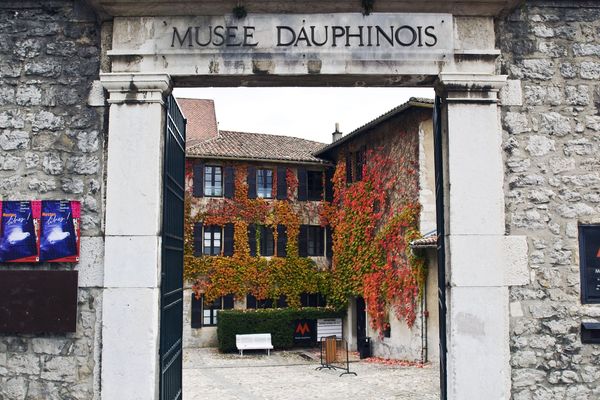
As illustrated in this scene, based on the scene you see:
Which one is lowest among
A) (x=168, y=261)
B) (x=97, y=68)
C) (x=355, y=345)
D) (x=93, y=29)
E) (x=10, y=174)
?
(x=355, y=345)

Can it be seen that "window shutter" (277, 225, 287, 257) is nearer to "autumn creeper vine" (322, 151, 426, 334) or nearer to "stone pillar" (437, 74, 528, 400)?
"autumn creeper vine" (322, 151, 426, 334)

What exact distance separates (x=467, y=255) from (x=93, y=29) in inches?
145

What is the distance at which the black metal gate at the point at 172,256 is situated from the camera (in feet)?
16.5

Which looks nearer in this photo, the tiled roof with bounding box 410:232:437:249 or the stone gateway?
the stone gateway

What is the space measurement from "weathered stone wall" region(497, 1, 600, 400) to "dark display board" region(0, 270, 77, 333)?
11.9ft

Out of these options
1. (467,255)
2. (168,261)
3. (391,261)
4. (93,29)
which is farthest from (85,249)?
(391,261)

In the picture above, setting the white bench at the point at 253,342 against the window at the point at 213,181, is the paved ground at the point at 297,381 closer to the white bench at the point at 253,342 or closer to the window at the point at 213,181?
the white bench at the point at 253,342

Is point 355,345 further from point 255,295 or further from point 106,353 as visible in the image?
point 106,353

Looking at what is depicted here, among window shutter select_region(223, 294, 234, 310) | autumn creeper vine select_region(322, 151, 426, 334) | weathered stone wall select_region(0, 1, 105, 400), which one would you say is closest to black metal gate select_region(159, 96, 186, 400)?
weathered stone wall select_region(0, 1, 105, 400)

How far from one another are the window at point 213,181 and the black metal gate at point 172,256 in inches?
606

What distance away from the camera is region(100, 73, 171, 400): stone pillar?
4652 millimetres

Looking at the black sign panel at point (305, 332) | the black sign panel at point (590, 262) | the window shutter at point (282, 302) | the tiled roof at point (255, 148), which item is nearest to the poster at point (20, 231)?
the black sign panel at point (590, 262)

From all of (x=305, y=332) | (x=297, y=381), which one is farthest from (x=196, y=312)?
(x=297, y=381)

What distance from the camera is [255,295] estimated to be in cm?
2144
